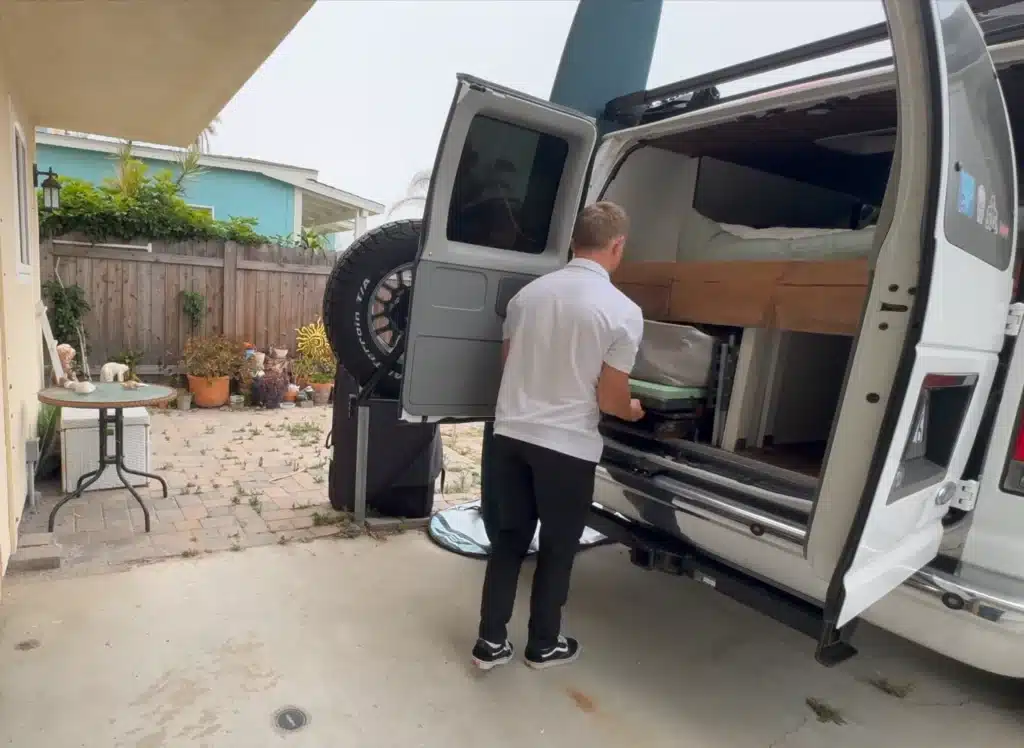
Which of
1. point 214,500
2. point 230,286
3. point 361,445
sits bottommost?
point 214,500

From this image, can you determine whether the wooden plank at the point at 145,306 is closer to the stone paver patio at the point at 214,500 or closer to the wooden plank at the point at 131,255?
the wooden plank at the point at 131,255

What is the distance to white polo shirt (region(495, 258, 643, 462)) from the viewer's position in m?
2.32

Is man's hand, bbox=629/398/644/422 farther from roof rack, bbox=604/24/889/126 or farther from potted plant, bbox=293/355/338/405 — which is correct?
potted plant, bbox=293/355/338/405

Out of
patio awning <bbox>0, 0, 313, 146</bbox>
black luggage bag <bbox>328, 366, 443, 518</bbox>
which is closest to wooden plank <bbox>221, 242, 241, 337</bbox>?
patio awning <bbox>0, 0, 313, 146</bbox>

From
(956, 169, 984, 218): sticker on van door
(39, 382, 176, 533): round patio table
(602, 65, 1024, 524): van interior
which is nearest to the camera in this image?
(956, 169, 984, 218): sticker on van door

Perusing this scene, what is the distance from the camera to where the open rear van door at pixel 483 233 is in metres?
2.69

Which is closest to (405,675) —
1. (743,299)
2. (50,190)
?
(743,299)

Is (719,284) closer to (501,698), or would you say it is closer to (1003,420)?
(1003,420)

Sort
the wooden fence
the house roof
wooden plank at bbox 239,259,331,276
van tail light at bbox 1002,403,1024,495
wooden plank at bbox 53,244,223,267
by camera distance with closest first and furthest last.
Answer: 1. van tail light at bbox 1002,403,1024,495
2. wooden plank at bbox 53,244,223,267
3. the wooden fence
4. wooden plank at bbox 239,259,331,276
5. the house roof

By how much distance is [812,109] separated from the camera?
266 centimetres

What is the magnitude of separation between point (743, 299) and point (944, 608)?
4.39ft

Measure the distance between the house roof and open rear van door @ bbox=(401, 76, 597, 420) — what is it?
29.9ft

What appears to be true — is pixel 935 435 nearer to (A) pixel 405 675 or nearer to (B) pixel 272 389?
(A) pixel 405 675

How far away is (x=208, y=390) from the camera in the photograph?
7.44 m
